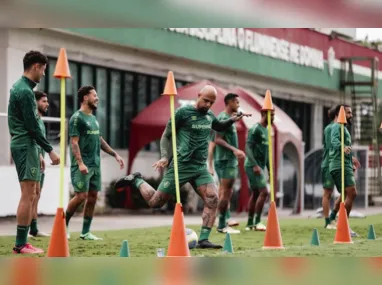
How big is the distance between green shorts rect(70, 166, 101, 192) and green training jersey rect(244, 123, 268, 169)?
3180 millimetres

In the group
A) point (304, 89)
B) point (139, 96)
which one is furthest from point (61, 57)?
point (304, 89)

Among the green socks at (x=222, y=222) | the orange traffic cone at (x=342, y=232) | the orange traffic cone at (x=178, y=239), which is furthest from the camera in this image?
the green socks at (x=222, y=222)

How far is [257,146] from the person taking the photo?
16109 mm

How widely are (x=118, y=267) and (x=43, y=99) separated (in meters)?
3.93

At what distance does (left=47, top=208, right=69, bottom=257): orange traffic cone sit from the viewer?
9.95 meters

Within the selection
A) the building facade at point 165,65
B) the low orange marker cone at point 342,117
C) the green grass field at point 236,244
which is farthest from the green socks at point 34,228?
the low orange marker cone at point 342,117

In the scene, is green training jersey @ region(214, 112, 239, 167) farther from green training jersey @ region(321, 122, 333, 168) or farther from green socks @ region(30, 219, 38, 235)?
green socks @ region(30, 219, 38, 235)

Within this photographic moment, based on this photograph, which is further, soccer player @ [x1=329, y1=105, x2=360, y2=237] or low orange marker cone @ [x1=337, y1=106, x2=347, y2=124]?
soccer player @ [x1=329, y1=105, x2=360, y2=237]

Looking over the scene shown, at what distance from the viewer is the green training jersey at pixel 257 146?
630 inches

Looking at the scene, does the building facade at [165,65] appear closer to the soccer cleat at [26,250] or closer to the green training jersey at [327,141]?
the green training jersey at [327,141]

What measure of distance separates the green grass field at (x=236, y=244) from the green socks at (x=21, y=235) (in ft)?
0.57

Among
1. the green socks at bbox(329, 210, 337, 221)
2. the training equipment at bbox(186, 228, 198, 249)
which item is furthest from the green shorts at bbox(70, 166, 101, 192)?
the green socks at bbox(329, 210, 337, 221)
